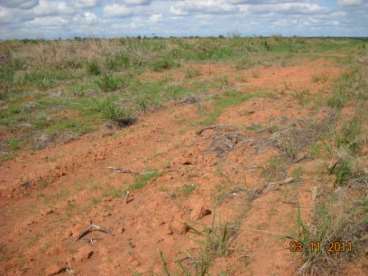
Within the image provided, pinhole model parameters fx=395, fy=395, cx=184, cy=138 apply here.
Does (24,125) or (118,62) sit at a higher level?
(118,62)

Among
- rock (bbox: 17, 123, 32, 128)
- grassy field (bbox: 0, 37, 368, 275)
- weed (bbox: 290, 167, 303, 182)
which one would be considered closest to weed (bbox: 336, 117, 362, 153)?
grassy field (bbox: 0, 37, 368, 275)

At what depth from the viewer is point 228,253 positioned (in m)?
2.84

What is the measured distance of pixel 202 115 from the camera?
266 inches

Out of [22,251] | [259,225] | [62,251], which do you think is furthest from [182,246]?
[22,251]

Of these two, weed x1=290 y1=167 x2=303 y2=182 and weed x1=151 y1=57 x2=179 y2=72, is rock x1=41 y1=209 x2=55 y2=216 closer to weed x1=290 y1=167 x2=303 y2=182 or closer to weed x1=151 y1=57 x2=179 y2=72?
weed x1=290 y1=167 x2=303 y2=182

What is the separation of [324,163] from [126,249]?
208 cm

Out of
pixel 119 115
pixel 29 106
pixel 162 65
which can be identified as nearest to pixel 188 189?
pixel 119 115

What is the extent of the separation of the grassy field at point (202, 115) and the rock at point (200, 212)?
238 millimetres

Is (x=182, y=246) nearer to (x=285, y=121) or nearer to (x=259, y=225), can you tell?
(x=259, y=225)

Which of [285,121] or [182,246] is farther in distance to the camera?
[285,121]

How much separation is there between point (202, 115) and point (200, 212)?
3535 millimetres

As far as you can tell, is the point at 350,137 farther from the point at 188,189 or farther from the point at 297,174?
the point at 188,189
